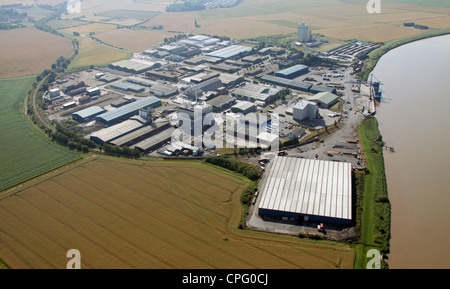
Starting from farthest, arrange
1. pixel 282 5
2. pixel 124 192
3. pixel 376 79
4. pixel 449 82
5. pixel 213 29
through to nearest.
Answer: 1. pixel 282 5
2. pixel 213 29
3. pixel 376 79
4. pixel 449 82
5. pixel 124 192

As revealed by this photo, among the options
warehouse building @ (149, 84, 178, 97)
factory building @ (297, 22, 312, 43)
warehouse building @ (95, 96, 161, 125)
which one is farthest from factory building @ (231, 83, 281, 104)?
factory building @ (297, 22, 312, 43)

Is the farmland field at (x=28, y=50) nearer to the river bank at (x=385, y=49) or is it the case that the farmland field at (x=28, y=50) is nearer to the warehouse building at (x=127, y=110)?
the warehouse building at (x=127, y=110)

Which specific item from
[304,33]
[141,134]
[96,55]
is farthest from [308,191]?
[96,55]

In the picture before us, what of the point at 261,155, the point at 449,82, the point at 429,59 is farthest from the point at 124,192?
the point at 429,59

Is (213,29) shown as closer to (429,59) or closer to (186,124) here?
(429,59)

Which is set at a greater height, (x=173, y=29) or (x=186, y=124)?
(x=173, y=29)

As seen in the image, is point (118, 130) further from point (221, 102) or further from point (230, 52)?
point (230, 52)

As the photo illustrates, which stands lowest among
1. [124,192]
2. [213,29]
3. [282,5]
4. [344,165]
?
[124,192]
